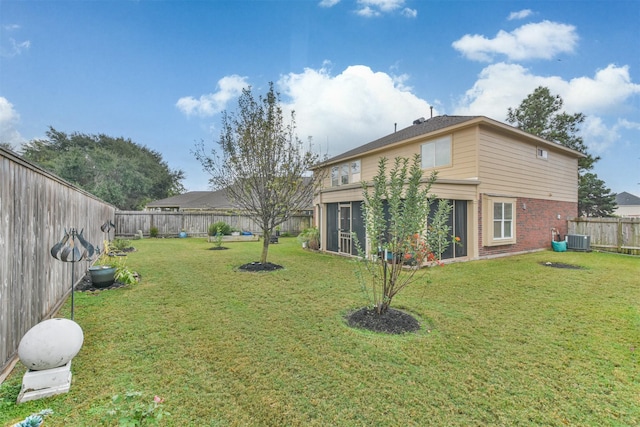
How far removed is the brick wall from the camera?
10.5 meters

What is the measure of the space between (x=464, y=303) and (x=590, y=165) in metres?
27.2

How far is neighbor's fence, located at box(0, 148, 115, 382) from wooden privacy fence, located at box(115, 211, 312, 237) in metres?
13.6

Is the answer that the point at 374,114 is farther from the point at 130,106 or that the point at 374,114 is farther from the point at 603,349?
the point at 603,349

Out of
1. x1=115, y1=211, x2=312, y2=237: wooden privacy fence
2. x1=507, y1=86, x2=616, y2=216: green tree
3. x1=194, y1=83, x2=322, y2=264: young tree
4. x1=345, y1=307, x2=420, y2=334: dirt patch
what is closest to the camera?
x1=345, y1=307, x2=420, y2=334: dirt patch

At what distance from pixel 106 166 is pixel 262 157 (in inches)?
1014

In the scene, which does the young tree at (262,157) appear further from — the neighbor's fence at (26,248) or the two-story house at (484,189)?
the neighbor's fence at (26,248)

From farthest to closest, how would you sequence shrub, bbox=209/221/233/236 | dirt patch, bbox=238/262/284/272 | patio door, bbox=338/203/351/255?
shrub, bbox=209/221/233/236, patio door, bbox=338/203/351/255, dirt patch, bbox=238/262/284/272

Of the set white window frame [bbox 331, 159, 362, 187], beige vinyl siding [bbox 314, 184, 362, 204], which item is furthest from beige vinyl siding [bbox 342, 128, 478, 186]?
white window frame [bbox 331, 159, 362, 187]

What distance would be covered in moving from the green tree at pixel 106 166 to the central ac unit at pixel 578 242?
1249 inches

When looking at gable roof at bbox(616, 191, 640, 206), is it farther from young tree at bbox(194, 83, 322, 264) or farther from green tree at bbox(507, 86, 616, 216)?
young tree at bbox(194, 83, 322, 264)

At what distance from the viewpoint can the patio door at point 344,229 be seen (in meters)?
10.6

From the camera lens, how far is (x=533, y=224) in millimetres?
11953

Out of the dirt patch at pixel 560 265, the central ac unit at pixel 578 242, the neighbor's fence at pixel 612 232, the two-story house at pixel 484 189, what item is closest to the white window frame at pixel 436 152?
the two-story house at pixel 484 189

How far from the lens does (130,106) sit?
48.3ft
